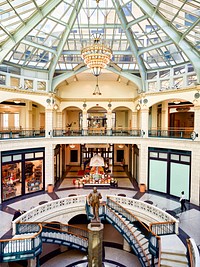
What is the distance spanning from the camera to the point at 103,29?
1427 cm

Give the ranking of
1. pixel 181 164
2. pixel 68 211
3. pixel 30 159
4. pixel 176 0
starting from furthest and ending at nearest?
pixel 30 159
pixel 181 164
pixel 68 211
pixel 176 0

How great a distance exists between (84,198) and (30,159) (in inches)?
229

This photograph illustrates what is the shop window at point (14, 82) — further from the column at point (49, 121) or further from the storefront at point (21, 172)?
the storefront at point (21, 172)

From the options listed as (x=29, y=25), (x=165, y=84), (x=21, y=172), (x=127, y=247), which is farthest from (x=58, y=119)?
(x=127, y=247)

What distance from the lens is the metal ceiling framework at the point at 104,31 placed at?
11124 mm

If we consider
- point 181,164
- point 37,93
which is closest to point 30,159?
point 37,93

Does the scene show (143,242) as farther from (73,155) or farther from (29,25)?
(73,155)

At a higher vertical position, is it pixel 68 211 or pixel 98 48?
pixel 98 48

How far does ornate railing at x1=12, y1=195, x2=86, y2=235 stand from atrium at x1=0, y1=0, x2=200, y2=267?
3.28 m

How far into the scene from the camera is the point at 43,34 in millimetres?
13898

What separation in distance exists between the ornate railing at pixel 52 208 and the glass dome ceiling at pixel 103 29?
379 inches

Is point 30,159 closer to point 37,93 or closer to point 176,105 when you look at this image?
point 37,93

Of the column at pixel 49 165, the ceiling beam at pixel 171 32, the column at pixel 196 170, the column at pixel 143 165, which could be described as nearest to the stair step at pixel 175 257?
the column at pixel 196 170

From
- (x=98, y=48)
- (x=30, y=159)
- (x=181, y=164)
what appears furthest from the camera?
(x=30, y=159)
